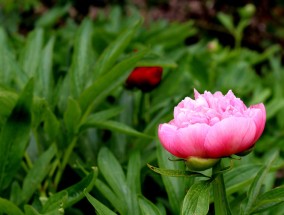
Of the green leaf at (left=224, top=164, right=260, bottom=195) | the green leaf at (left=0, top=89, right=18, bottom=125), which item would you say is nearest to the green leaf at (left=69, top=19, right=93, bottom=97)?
the green leaf at (left=0, top=89, right=18, bottom=125)

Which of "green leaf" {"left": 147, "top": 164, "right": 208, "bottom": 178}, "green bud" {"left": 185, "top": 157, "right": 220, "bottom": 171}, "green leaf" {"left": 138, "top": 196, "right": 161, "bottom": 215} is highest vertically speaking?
"green bud" {"left": 185, "top": 157, "right": 220, "bottom": 171}

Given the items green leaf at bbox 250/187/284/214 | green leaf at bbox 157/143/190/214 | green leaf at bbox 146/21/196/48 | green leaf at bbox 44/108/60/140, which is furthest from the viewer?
green leaf at bbox 146/21/196/48

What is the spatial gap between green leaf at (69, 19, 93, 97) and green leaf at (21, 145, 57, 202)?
19 centimetres

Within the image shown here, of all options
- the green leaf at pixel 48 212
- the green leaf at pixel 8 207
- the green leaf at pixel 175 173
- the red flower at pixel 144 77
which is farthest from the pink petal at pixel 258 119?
the red flower at pixel 144 77

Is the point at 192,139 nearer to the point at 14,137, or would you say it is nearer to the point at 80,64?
the point at 14,137

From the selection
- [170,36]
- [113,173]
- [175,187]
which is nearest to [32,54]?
[113,173]

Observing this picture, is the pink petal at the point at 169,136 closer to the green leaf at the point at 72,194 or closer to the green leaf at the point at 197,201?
the green leaf at the point at 197,201

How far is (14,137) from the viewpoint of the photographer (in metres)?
1.17

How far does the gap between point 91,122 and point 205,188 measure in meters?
0.49

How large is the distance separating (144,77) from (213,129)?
62 cm

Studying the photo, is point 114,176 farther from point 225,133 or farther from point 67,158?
point 225,133

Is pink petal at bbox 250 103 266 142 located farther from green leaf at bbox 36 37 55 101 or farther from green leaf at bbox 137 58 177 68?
green leaf at bbox 36 37 55 101

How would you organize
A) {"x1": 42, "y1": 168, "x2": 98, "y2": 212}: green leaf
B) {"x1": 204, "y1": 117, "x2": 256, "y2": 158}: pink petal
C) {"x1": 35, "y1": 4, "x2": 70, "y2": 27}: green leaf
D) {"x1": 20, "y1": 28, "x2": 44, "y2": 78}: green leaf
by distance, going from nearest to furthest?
{"x1": 204, "y1": 117, "x2": 256, "y2": 158}: pink petal → {"x1": 42, "y1": 168, "x2": 98, "y2": 212}: green leaf → {"x1": 20, "y1": 28, "x2": 44, "y2": 78}: green leaf → {"x1": 35, "y1": 4, "x2": 70, "y2": 27}: green leaf

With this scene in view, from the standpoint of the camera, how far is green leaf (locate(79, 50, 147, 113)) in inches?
50.2
